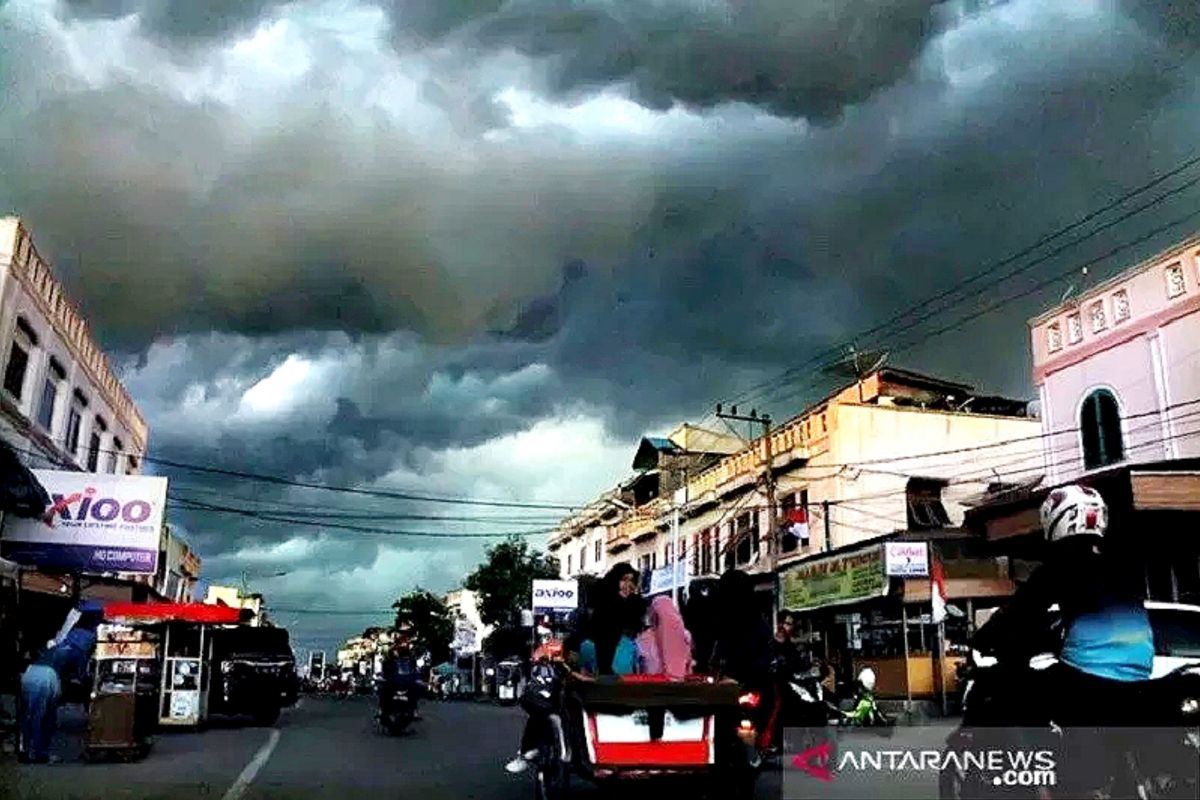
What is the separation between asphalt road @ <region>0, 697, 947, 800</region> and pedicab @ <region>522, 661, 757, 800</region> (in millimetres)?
442

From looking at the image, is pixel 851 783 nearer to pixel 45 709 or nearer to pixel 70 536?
pixel 45 709

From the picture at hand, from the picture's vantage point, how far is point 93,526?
2784 cm

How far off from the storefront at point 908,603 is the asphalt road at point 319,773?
1265 centimetres

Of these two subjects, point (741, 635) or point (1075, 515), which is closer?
Answer: point (1075, 515)

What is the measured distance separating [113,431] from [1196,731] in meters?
38.8

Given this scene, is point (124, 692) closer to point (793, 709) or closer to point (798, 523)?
point (793, 709)

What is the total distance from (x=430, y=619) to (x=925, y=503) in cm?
6360

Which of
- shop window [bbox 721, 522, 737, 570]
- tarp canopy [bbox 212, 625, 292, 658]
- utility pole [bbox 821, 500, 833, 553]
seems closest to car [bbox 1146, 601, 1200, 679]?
tarp canopy [bbox 212, 625, 292, 658]

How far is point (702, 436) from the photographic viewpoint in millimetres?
54562

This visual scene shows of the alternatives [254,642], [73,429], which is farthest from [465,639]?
[254,642]

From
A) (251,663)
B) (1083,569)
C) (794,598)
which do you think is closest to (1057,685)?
(1083,569)

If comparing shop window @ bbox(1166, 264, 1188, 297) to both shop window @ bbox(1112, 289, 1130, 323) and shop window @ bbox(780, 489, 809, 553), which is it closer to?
shop window @ bbox(1112, 289, 1130, 323)

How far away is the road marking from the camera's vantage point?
31.5ft

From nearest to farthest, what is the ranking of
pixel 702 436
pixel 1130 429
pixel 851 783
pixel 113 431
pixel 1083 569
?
pixel 1083 569, pixel 851 783, pixel 1130 429, pixel 113 431, pixel 702 436
